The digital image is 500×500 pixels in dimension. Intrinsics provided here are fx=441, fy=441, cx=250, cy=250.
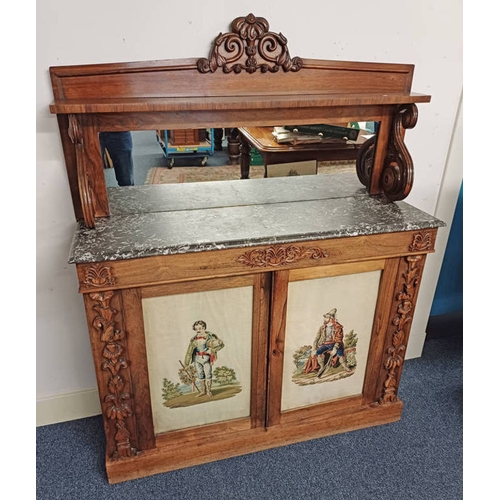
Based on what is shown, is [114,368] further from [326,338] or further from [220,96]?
[220,96]

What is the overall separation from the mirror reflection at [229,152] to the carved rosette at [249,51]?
0.65 ft

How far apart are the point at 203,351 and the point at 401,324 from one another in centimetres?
79

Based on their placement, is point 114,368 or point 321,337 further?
point 321,337

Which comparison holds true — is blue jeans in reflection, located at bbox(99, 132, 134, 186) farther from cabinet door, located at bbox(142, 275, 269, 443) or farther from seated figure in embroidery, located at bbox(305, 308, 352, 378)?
seated figure in embroidery, located at bbox(305, 308, 352, 378)

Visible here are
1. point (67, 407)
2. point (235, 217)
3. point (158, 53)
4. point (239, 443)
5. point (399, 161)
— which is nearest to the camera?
point (158, 53)

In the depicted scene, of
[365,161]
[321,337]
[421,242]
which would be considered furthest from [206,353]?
[365,161]

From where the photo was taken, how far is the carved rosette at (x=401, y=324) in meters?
1.64

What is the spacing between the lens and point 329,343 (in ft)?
5.58

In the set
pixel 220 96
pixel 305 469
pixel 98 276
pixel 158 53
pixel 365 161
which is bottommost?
pixel 305 469

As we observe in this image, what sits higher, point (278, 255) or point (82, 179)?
point (82, 179)

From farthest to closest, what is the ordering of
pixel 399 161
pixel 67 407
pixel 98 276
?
pixel 67 407 → pixel 399 161 → pixel 98 276

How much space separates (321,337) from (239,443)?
1.78ft

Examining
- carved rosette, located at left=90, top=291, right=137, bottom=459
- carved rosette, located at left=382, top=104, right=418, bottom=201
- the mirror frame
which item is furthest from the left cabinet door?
carved rosette, located at left=382, top=104, right=418, bottom=201

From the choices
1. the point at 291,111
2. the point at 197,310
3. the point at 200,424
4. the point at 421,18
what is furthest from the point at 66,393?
the point at 421,18
